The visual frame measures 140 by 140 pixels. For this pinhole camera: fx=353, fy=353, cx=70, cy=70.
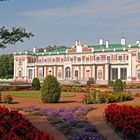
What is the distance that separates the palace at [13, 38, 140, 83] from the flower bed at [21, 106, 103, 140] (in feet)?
164

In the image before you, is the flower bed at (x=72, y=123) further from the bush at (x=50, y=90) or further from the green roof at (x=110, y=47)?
the green roof at (x=110, y=47)

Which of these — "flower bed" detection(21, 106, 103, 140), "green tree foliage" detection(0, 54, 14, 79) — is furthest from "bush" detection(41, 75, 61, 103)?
"green tree foliage" detection(0, 54, 14, 79)

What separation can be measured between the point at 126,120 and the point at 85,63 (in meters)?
58.7

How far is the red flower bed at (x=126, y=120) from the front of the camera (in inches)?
447

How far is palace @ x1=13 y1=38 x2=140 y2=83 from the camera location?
6468 cm

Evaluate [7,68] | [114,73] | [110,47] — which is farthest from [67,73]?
[7,68]

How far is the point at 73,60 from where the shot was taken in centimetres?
7419

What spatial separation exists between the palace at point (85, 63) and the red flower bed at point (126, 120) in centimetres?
5099

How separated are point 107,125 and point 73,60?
6203 cm

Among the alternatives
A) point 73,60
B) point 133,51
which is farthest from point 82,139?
point 73,60

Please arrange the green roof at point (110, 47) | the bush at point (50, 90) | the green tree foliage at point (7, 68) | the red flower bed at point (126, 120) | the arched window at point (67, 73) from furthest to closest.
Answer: the green tree foliage at point (7, 68)
the arched window at point (67, 73)
the green roof at point (110, 47)
the bush at point (50, 90)
the red flower bed at point (126, 120)

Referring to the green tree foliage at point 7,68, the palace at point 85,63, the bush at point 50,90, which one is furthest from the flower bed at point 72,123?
the green tree foliage at point 7,68

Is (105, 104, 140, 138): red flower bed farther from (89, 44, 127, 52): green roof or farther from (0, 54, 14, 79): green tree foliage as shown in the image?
(0, 54, 14, 79): green tree foliage

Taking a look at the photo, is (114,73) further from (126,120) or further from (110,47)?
(126,120)
